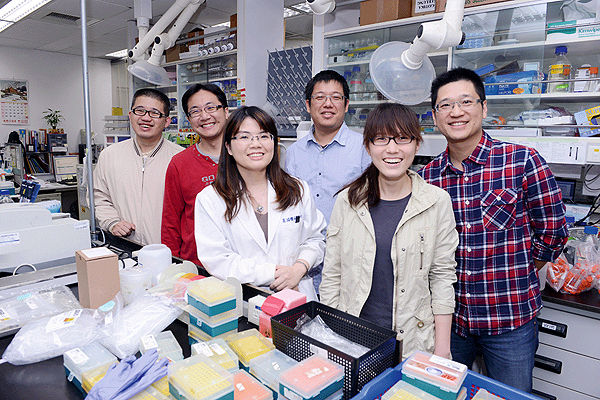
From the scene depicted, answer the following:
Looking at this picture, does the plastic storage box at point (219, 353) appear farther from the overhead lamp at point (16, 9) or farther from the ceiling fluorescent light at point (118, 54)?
the ceiling fluorescent light at point (118, 54)

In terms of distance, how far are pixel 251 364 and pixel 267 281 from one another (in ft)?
1.84

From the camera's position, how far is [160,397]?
80 cm

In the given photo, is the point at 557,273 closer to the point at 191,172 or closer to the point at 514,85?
the point at 514,85

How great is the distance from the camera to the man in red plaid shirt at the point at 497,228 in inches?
56.8

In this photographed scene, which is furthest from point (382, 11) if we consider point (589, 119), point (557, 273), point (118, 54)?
point (118, 54)

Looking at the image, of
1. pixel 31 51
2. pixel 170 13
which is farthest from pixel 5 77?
pixel 170 13

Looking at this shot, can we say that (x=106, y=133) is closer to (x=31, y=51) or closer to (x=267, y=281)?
(x=31, y=51)

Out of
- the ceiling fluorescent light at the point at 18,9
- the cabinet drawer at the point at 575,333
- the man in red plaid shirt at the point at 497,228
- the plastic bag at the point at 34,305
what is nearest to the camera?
the plastic bag at the point at 34,305

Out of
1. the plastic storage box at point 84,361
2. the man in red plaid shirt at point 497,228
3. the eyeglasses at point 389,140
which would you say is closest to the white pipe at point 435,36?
the man in red plaid shirt at point 497,228

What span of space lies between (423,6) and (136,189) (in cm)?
210

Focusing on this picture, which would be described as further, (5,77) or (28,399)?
(5,77)

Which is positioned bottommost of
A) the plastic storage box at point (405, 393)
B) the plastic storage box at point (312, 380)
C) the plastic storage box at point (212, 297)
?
the plastic storage box at point (405, 393)

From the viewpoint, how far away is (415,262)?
1.36 metres

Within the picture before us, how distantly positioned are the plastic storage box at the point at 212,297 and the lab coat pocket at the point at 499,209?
962 mm
